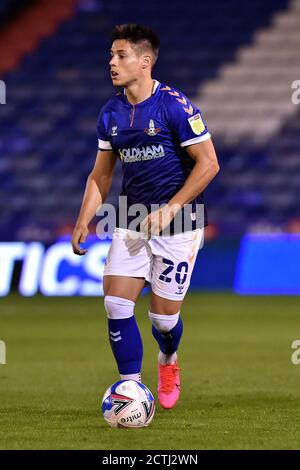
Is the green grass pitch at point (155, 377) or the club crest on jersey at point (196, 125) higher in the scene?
the club crest on jersey at point (196, 125)

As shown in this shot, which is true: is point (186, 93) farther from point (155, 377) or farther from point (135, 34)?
point (135, 34)

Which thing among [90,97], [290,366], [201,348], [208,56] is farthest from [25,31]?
[290,366]

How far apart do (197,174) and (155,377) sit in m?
2.74

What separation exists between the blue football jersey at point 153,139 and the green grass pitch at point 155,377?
136 cm

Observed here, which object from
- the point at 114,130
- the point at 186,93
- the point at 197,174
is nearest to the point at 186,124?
the point at 197,174

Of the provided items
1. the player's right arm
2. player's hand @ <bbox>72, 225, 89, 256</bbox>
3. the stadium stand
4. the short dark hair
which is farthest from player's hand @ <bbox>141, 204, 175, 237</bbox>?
the stadium stand

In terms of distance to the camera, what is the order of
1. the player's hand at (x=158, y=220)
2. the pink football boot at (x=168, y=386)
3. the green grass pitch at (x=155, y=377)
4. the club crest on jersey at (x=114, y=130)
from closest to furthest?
the green grass pitch at (x=155, y=377) → the player's hand at (x=158, y=220) → the club crest on jersey at (x=114, y=130) → the pink football boot at (x=168, y=386)

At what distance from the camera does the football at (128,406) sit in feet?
19.5

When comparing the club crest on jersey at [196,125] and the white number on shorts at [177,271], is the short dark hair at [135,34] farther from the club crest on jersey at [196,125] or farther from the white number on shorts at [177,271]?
the white number on shorts at [177,271]

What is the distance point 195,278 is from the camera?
16.4 meters

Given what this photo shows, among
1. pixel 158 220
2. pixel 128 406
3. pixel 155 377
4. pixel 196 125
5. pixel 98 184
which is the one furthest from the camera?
pixel 155 377

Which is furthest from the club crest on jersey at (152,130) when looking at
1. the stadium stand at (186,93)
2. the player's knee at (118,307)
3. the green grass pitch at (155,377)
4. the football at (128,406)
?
the stadium stand at (186,93)

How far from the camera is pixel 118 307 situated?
6.23 m
